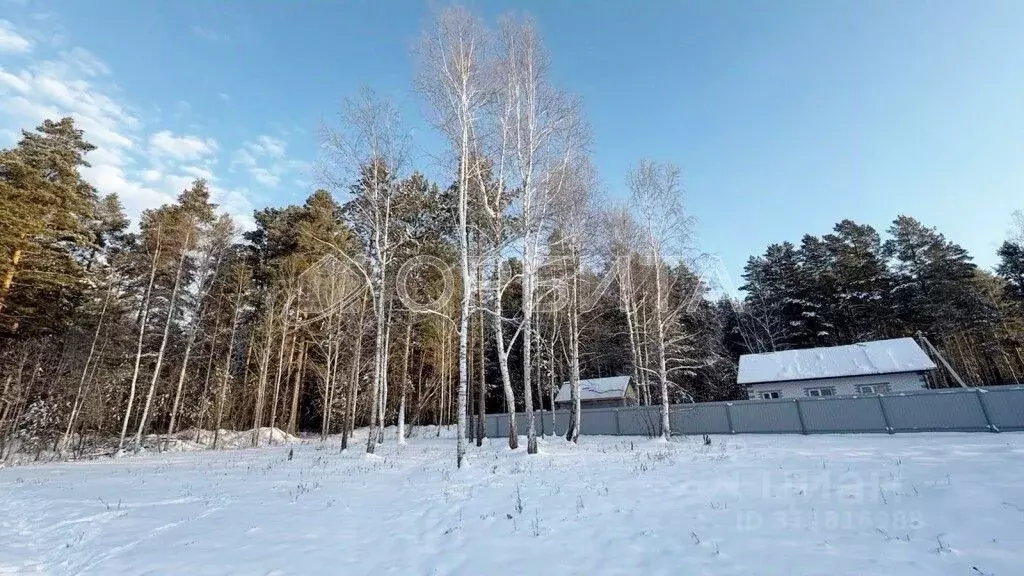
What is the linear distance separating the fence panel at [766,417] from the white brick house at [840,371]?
6.95 metres

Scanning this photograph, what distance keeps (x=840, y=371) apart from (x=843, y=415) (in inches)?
363

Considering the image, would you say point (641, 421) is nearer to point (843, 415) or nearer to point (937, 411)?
point (843, 415)

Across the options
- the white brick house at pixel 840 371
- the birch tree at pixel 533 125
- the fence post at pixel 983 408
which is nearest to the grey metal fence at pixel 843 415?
the fence post at pixel 983 408

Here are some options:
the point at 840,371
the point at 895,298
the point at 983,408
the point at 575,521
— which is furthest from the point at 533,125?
the point at 895,298

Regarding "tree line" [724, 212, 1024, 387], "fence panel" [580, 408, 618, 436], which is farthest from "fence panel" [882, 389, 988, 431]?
"tree line" [724, 212, 1024, 387]

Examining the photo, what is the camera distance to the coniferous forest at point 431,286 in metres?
13.7

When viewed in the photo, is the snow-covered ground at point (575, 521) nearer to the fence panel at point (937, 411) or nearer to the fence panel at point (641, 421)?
the fence panel at point (937, 411)

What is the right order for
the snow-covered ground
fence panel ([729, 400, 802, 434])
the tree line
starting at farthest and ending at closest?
the tree line, fence panel ([729, 400, 802, 434]), the snow-covered ground

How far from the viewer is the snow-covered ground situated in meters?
4.21

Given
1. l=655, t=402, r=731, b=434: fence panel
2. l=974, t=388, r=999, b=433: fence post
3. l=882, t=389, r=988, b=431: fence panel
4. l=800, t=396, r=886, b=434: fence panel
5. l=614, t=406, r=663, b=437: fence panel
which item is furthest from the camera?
l=614, t=406, r=663, b=437: fence panel

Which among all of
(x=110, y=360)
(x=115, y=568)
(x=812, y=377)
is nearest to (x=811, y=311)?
(x=812, y=377)

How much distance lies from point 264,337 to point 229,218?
21.5 ft

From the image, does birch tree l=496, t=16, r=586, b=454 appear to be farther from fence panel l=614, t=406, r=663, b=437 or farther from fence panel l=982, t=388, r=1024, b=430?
fence panel l=982, t=388, r=1024, b=430

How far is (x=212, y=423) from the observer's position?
2788cm
